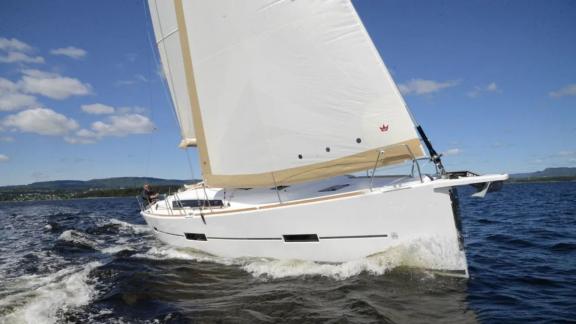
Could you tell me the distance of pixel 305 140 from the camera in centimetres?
856

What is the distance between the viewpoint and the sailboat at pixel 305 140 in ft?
23.7

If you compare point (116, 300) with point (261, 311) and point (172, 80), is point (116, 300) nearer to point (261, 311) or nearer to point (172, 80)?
point (261, 311)

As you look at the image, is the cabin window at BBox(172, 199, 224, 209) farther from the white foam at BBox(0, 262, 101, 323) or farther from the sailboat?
the white foam at BBox(0, 262, 101, 323)

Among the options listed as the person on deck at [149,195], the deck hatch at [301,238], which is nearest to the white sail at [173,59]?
the person on deck at [149,195]

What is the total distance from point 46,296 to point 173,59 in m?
8.84

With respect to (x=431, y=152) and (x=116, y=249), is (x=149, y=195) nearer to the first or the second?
(x=116, y=249)

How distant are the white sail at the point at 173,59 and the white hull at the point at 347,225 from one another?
5.44m

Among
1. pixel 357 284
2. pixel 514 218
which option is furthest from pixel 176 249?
pixel 514 218

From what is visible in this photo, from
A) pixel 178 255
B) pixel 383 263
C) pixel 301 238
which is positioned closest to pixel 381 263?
pixel 383 263

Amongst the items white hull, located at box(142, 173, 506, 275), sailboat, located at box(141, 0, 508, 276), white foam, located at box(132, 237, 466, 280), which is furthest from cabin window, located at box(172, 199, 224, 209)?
white foam, located at box(132, 237, 466, 280)

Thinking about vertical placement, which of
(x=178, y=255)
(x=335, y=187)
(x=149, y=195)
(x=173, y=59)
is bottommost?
(x=178, y=255)

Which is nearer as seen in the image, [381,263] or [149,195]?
[381,263]

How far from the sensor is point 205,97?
9.89m

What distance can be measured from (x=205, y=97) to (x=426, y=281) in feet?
22.3
